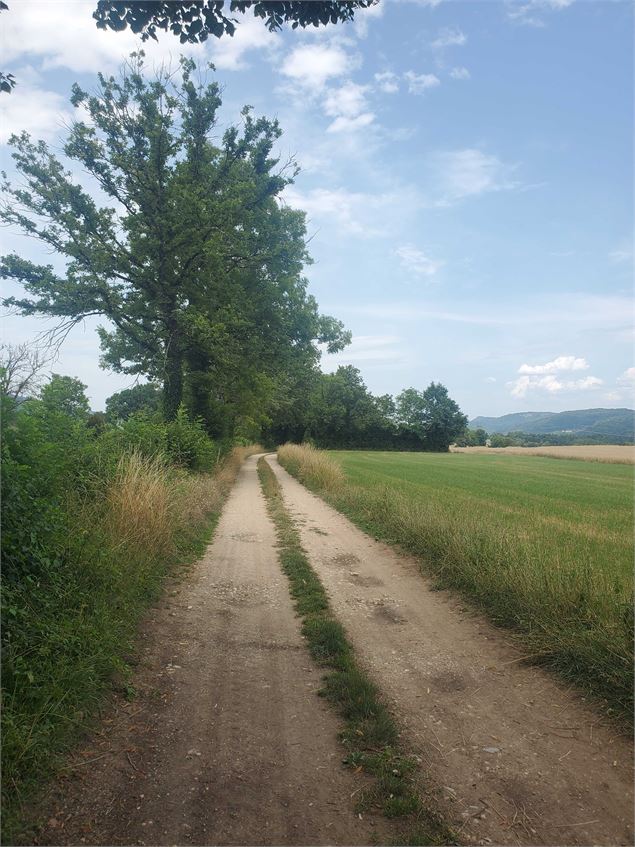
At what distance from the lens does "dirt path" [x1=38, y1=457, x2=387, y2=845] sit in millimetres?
2537

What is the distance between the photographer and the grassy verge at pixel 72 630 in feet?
9.18

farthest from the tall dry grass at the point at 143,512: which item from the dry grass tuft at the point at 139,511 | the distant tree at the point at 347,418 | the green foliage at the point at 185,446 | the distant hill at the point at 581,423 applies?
the distant tree at the point at 347,418

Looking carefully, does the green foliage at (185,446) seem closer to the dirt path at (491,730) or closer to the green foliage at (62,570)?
the green foliage at (62,570)

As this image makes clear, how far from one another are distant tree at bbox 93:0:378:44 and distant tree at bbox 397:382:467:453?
3129 inches

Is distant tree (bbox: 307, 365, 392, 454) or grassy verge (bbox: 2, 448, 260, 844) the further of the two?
distant tree (bbox: 307, 365, 392, 454)

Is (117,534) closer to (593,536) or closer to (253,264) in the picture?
(593,536)

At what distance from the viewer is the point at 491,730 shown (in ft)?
11.5

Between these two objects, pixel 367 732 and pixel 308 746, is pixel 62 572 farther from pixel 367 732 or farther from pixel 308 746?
pixel 367 732

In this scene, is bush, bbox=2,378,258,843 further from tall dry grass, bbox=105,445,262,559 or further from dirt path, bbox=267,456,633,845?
dirt path, bbox=267,456,633,845

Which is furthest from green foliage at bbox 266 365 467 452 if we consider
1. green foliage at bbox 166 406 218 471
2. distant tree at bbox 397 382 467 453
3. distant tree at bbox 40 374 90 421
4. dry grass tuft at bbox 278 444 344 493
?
distant tree at bbox 40 374 90 421

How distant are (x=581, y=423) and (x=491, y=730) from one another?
143 m

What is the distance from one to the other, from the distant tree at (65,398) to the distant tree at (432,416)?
77455 mm

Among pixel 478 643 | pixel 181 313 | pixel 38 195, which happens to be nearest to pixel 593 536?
pixel 478 643

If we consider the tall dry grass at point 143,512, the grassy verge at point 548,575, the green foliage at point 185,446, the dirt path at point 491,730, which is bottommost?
the dirt path at point 491,730
